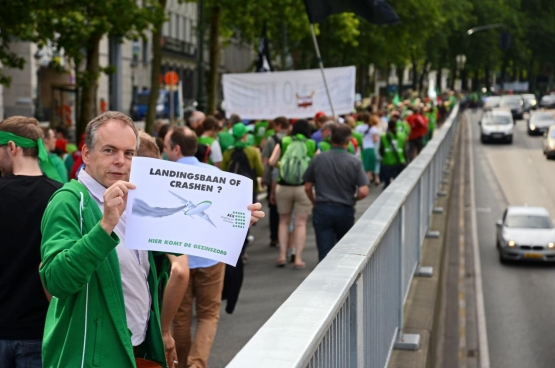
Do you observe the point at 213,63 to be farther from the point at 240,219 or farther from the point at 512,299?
the point at 240,219

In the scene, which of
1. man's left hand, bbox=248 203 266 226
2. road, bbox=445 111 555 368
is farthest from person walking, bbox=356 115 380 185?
man's left hand, bbox=248 203 266 226

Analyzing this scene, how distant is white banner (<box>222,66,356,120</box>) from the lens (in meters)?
20.1

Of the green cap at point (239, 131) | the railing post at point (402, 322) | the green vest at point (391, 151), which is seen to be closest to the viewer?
the railing post at point (402, 322)

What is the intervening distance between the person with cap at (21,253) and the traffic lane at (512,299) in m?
6.33

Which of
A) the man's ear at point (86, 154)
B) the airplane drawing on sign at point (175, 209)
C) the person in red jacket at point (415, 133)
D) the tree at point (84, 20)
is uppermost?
the tree at point (84, 20)

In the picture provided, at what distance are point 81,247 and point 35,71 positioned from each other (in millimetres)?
42428

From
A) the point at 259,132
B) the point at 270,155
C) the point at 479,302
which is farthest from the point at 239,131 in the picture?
the point at 259,132

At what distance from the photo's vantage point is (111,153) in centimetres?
397

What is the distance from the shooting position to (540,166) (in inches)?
1571

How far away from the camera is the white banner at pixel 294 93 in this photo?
20094 mm

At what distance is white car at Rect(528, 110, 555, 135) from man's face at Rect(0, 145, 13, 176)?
53.7 m

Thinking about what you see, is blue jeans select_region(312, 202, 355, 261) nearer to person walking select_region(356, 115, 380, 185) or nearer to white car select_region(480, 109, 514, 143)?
person walking select_region(356, 115, 380, 185)

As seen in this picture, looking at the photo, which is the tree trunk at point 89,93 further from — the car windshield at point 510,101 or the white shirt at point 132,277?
the car windshield at point 510,101

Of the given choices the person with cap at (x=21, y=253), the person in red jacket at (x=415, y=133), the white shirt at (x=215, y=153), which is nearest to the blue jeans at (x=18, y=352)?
the person with cap at (x=21, y=253)
